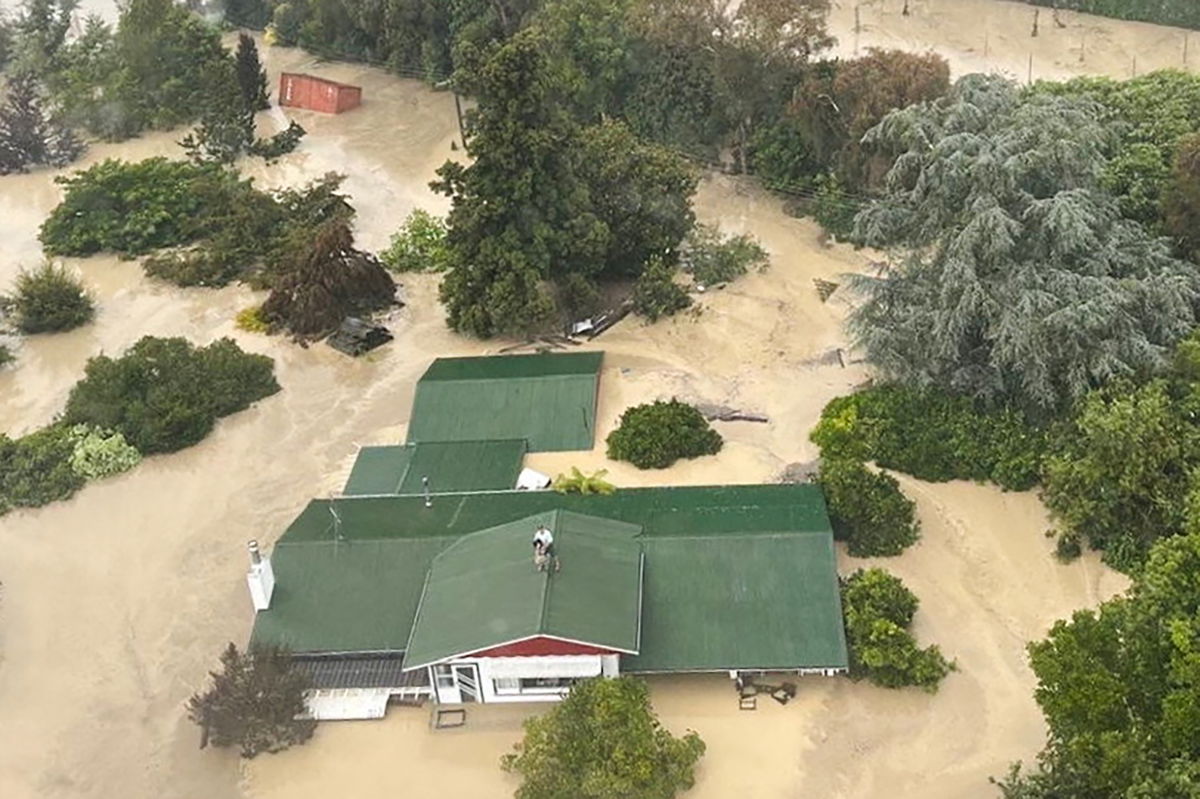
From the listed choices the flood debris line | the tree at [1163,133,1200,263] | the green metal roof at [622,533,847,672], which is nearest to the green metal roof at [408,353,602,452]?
the flood debris line

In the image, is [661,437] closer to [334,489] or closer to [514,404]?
[514,404]

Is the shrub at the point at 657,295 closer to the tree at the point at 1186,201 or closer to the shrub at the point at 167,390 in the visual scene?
the shrub at the point at 167,390

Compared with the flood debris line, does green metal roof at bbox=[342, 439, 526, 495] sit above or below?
below

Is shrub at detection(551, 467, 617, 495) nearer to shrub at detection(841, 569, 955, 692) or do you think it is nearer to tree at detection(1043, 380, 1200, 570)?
shrub at detection(841, 569, 955, 692)

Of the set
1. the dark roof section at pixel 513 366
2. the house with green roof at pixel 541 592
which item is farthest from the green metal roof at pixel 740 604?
the dark roof section at pixel 513 366

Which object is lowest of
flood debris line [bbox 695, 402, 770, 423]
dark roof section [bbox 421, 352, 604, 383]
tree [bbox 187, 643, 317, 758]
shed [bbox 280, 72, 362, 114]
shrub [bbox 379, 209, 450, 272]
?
tree [bbox 187, 643, 317, 758]

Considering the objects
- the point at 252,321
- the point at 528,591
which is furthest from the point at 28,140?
the point at 528,591
